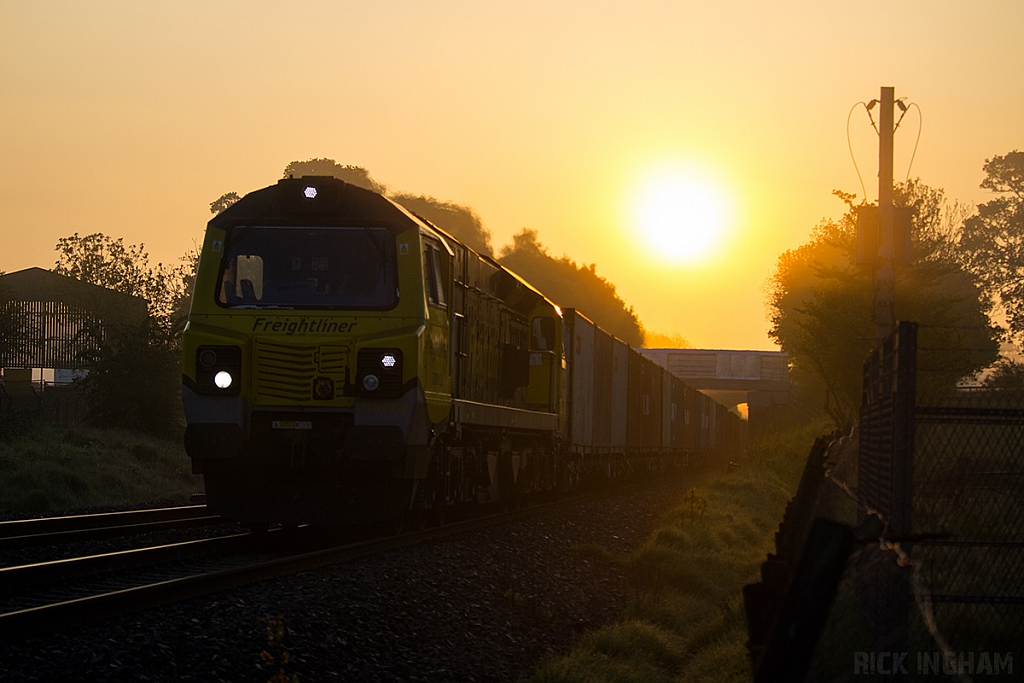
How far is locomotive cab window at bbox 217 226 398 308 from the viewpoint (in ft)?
36.9

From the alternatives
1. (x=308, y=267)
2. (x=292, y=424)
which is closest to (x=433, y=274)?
(x=308, y=267)

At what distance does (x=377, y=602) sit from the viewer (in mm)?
8586

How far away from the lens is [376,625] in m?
8.02

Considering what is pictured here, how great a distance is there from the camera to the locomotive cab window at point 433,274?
1165 centimetres

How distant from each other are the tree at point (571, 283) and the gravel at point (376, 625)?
106 m

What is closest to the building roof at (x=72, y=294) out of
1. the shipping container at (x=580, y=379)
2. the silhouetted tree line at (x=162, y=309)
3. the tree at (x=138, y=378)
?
the silhouetted tree line at (x=162, y=309)

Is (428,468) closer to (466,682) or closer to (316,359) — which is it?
(316,359)

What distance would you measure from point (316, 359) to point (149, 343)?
2121 cm

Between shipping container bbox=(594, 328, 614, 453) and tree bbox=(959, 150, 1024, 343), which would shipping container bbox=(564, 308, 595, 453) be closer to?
shipping container bbox=(594, 328, 614, 453)

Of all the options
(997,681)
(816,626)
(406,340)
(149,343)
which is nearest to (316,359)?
(406,340)

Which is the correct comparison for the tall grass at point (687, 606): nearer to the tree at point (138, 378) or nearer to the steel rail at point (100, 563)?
the steel rail at point (100, 563)

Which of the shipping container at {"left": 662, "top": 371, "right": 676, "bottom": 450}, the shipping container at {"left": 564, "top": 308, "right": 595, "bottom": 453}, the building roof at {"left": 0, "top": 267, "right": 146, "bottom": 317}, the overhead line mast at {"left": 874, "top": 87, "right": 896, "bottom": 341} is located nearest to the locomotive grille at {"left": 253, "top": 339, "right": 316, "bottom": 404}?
the shipping container at {"left": 564, "top": 308, "right": 595, "bottom": 453}

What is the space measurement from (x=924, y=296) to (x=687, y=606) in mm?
24165

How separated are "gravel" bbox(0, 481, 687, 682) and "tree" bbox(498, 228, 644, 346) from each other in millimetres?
105929
